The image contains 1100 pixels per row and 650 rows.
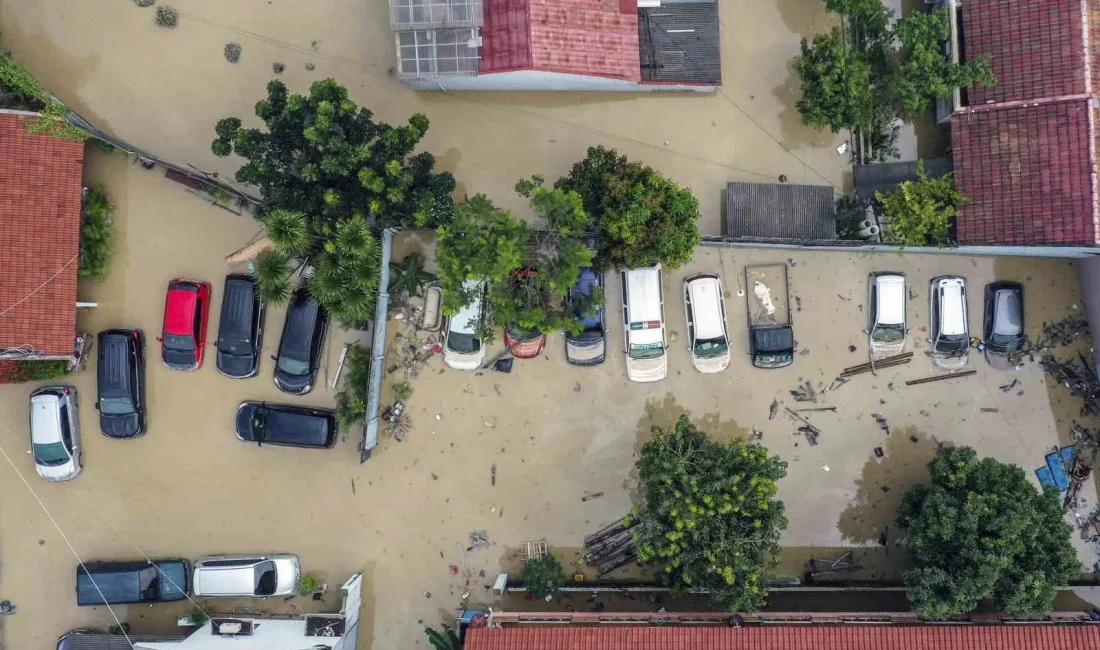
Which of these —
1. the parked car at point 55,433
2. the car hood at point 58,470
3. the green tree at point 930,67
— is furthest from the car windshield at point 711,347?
the car hood at point 58,470

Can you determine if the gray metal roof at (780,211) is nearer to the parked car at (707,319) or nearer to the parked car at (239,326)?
the parked car at (707,319)

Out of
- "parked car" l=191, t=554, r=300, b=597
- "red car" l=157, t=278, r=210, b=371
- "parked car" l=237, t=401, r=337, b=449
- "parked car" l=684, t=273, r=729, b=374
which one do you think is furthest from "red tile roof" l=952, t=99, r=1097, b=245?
"red car" l=157, t=278, r=210, b=371

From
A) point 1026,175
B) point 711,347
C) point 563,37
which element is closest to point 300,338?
point 563,37

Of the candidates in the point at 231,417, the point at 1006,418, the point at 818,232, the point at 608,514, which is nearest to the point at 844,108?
the point at 818,232

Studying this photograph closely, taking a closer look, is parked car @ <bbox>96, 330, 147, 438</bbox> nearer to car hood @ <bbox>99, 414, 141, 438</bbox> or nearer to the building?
car hood @ <bbox>99, 414, 141, 438</bbox>

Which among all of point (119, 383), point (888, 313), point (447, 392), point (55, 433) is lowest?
point (55, 433)

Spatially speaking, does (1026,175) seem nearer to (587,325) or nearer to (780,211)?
(780,211)
